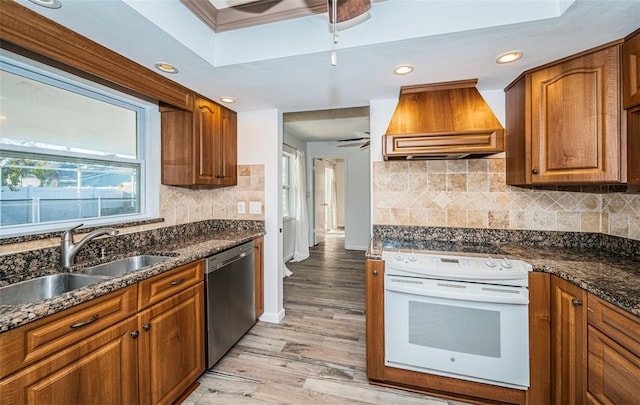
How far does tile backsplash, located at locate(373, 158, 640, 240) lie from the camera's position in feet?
6.74

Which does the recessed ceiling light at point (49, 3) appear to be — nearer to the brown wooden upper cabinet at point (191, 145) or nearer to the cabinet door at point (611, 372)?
the brown wooden upper cabinet at point (191, 145)

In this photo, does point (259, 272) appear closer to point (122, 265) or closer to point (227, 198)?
point (227, 198)

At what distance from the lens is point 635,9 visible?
124 cm

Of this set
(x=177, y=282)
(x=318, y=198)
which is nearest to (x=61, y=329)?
(x=177, y=282)

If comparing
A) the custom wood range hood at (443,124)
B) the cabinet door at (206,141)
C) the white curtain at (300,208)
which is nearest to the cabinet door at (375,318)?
the custom wood range hood at (443,124)

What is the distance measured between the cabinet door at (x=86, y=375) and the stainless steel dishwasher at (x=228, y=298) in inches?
23.9

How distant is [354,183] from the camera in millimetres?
5996

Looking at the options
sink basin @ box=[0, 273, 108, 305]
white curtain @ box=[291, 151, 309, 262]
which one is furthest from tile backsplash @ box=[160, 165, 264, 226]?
white curtain @ box=[291, 151, 309, 262]

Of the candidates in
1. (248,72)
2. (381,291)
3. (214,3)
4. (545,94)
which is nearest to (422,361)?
(381,291)

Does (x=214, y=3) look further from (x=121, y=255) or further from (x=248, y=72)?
(x=121, y=255)

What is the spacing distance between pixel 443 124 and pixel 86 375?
8.23 feet

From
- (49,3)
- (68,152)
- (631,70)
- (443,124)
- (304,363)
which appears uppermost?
(49,3)

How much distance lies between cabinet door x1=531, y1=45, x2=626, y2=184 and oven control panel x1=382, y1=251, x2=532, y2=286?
678mm

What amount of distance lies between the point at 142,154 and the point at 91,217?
26.5 inches
